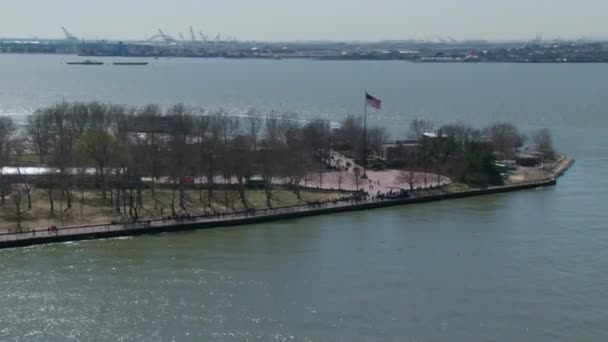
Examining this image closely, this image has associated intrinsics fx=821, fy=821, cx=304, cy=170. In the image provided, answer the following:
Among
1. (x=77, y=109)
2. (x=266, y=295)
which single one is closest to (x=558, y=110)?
(x=77, y=109)

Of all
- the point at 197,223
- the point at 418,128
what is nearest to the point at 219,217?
the point at 197,223

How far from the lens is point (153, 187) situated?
19.2 m

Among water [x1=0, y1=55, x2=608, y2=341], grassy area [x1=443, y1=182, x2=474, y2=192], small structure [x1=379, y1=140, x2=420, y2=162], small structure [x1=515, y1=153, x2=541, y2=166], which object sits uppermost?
small structure [x1=379, y1=140, x2=420, y2=162]

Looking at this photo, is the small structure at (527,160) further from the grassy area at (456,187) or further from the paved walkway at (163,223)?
the paved walkway at (163,223)

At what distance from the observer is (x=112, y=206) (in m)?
18.3

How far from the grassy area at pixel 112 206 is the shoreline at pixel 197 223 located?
1.95 feet

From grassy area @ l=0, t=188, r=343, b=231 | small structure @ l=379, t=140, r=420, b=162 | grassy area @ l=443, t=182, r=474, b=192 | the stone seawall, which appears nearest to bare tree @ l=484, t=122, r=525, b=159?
small structure @ l=379, t=140, r=420, b=162

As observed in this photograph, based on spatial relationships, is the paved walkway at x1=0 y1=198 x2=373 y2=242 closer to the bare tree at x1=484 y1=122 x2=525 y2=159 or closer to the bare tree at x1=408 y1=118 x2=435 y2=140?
the bare tree at x1=484 y1=122 x2=525 y2=159

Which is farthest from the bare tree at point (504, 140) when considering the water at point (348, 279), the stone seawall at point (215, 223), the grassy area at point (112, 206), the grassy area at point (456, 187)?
the grassy area at point (112, 206)

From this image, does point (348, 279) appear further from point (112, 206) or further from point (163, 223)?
point (112, 206)

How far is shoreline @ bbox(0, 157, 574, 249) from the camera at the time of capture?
15.6 metres

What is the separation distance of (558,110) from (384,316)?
1424 inches

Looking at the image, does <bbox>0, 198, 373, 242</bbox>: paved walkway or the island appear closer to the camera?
<bbox>0, 198, 373, 242</bbox>: paved walkway

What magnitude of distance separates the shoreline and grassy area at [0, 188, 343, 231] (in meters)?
0.59
